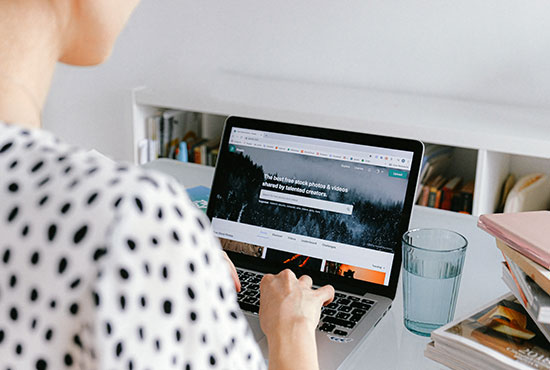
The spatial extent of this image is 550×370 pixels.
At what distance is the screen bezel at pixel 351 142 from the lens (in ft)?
Result: 3.37

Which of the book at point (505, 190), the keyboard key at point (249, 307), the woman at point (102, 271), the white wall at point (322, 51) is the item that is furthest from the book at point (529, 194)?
the woman at point (102, 271)

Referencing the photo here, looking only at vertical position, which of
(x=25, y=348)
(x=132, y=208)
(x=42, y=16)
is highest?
(x=42, y=16)

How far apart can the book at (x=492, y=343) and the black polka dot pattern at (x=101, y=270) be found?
0.42m

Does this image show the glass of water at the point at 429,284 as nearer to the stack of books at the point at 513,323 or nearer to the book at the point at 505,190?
the stack of books at the point at 513,323

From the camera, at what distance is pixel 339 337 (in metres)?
0.89

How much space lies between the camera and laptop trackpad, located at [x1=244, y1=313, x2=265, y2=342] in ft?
2.94

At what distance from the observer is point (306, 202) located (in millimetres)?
1112

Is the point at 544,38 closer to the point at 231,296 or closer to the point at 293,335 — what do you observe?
the point at 293,335

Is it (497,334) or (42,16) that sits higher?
(42,16)

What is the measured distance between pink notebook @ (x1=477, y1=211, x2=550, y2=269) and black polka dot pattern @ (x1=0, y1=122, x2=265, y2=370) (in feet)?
1.71

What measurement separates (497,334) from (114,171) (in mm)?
568

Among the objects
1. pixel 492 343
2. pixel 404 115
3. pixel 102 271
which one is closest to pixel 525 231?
pixel 492 343

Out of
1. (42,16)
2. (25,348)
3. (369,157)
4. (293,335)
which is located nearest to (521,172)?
(369,157)

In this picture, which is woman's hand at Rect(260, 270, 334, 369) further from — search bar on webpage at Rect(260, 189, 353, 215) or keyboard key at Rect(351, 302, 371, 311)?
search bar on webpage at Rect(260, 189, 353, 215)
